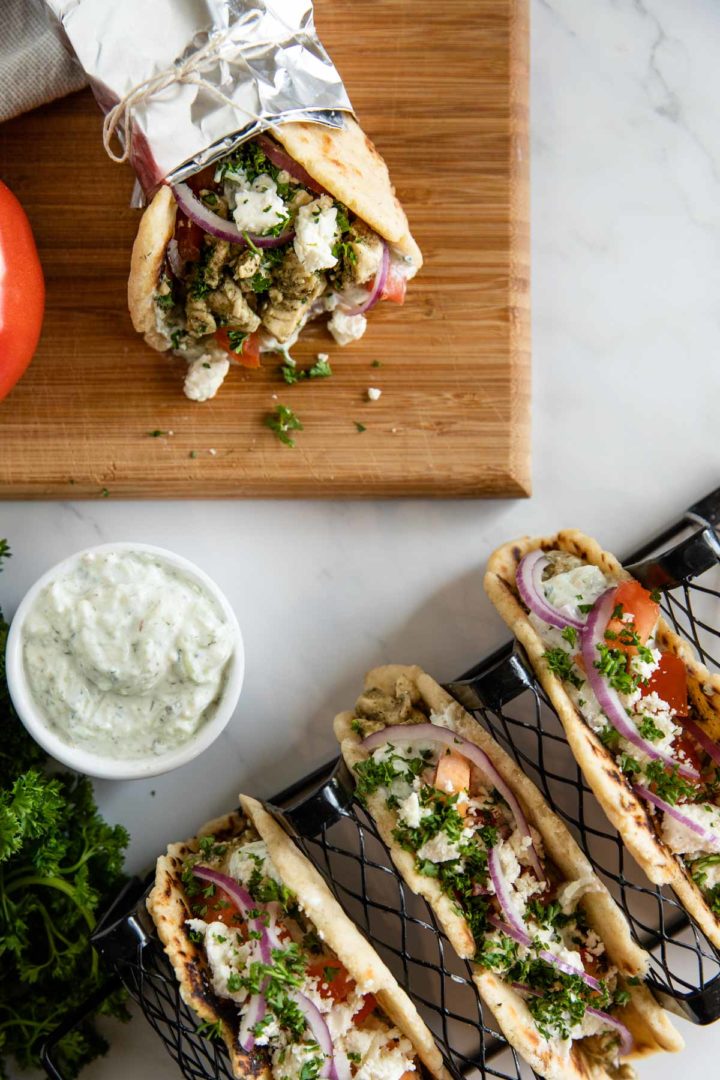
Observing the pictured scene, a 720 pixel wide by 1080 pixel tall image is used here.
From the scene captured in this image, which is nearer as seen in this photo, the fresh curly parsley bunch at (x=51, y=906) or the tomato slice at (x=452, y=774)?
the tomato slice at (x=452, y=774)

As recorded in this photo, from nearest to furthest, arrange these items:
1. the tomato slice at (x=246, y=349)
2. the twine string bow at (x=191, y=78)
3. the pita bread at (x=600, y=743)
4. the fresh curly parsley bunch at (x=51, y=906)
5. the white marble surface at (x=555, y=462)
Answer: the pita bread at (x=600, y=743), the twine string bow at (x=191, y=78), the fresh curly parsley bunch at (x=51, y=906), the tomato slice at (x=246, y=349), the white marble surface at (x=555, y=462)

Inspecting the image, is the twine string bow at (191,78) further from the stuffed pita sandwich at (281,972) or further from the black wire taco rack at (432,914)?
the stuffed pita sandwich at (281,972)

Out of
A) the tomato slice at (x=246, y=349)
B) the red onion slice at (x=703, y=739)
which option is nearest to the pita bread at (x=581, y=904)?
the red onion slice at (x=703, y=739)

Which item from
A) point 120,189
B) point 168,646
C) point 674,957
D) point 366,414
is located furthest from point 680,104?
point 674,957

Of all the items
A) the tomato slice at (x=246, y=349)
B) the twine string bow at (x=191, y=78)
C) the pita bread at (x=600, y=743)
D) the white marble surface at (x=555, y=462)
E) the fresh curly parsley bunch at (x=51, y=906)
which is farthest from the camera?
the white marble surface at (x=555, y=462)

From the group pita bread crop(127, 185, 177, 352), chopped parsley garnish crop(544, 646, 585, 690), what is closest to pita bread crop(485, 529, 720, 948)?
chopped parsley garnish crop(544, 646, 585, 690)

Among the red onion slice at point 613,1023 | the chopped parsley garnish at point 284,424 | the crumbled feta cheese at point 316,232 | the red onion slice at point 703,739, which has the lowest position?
the red onion slice at point 613,1023
